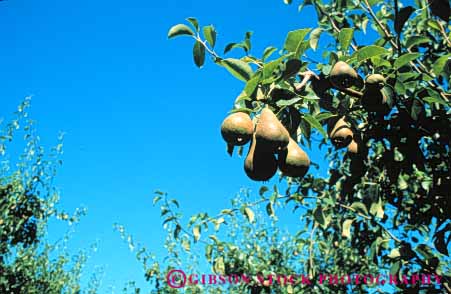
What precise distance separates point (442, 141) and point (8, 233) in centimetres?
737

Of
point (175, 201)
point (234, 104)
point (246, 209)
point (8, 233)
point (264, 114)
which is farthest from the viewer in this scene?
point (8, 233)

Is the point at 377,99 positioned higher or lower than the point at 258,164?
higher

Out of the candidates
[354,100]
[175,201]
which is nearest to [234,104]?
[354,100]

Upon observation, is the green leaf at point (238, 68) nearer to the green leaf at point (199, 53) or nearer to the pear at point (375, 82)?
the green leaf at point (199, 53)

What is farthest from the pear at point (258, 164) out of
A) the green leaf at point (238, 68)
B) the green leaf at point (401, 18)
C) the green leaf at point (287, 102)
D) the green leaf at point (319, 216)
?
the green leaf at point (319, 216)

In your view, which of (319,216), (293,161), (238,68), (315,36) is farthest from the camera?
(319,216)

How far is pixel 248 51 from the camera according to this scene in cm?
180

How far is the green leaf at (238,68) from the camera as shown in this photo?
1.57m

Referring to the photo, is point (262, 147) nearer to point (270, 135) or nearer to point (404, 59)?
point (270, 135)

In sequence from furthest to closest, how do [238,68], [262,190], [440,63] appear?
[262,190]
[440,63]
[238,68]

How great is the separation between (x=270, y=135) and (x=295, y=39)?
409 mm

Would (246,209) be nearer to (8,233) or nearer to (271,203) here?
(271,203)

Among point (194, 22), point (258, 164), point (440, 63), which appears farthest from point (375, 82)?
point (194, 22)

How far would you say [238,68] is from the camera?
1576 mm
